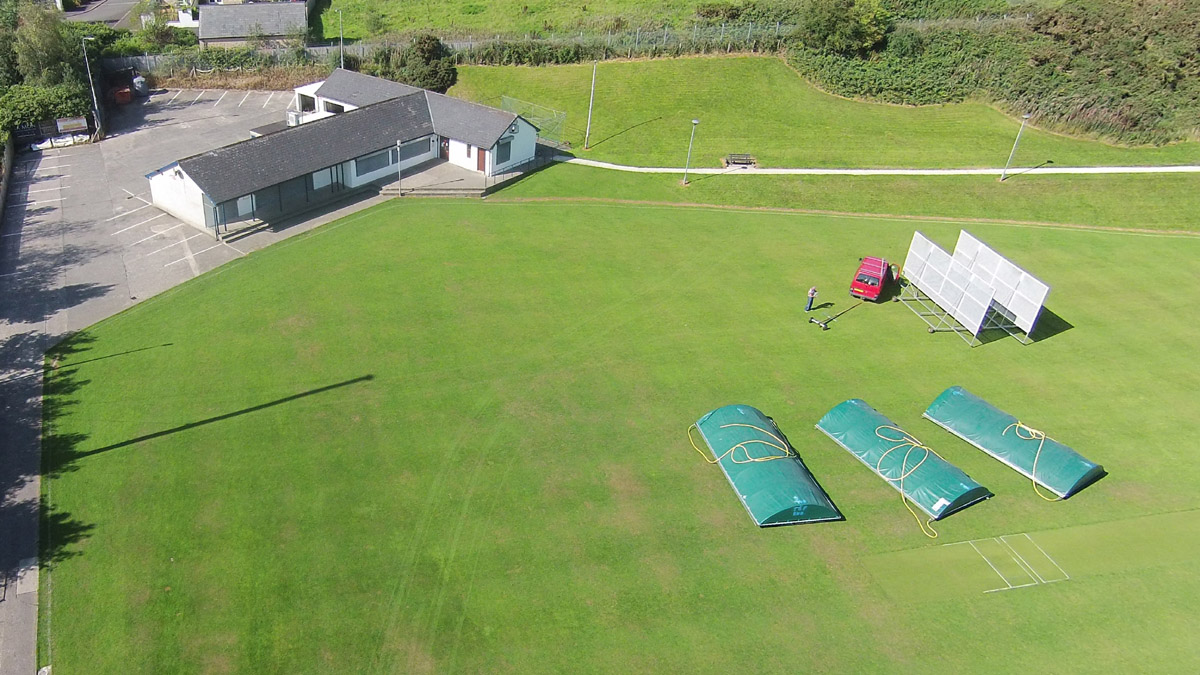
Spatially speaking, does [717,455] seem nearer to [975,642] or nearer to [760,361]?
[760,361]

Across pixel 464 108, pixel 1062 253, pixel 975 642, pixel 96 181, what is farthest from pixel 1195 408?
pixel 96 181

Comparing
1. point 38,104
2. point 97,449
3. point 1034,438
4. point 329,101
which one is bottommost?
point 97,449

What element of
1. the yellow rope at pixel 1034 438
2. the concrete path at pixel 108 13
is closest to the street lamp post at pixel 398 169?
the yellow rope at pixel 1034 438

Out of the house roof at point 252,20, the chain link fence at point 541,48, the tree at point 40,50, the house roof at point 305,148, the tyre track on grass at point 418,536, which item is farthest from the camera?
the house roof at point 252,20

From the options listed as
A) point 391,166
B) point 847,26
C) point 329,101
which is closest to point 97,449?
point 391,166

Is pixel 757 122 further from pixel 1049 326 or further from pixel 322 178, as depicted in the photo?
pixel 322 178

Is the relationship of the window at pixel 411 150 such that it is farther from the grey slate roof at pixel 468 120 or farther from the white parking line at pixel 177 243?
the white parking line at pixel 177 243

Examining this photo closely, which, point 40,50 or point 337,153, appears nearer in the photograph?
point 337,153
